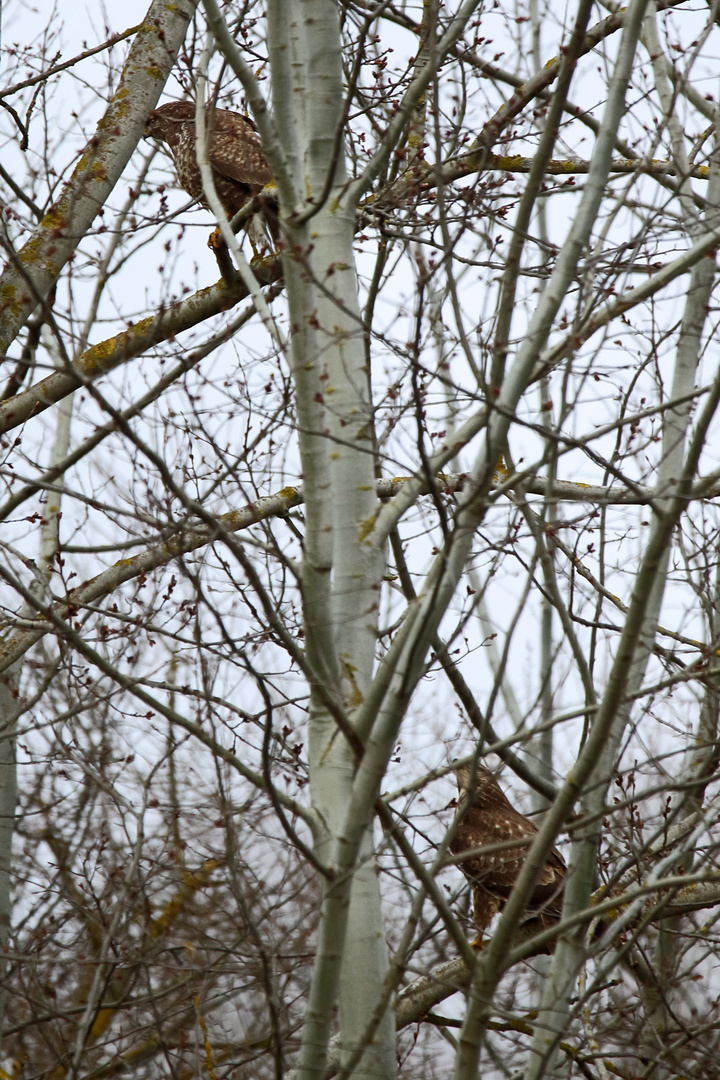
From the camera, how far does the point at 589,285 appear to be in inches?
108

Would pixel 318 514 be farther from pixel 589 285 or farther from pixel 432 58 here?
pixel 432 58

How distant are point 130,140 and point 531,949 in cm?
360

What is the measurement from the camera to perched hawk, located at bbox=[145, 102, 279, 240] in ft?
20.4

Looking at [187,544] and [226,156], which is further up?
[226,156]

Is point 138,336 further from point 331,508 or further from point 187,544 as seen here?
point 331,508

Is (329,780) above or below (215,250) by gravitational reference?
below

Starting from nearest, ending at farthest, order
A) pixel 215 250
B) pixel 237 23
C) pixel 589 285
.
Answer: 1. pixel 589 285
2. pixel 237 23
3. pixel 215 250

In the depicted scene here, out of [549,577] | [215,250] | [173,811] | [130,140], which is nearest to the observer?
[549,577]

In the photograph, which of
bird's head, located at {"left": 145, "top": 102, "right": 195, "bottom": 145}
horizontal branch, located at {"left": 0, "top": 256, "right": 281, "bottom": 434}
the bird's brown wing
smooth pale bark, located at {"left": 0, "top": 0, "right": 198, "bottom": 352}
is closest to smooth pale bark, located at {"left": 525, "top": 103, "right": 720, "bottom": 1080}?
horizontal branch, located at {"left": 0, "top": 256, "right": 281, "bottom": 434}

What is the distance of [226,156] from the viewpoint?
6434 millimetres

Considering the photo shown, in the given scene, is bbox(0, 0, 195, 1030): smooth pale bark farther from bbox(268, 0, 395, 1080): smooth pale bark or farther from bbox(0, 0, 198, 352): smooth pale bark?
bbox(268, 0, 395, 1080): smooth pale bark

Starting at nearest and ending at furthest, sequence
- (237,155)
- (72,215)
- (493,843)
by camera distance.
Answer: (72,215), (493,843), (237,155)

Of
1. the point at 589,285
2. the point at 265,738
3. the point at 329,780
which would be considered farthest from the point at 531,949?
the point at 589,285

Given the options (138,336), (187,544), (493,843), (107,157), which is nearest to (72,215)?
(107,157)
